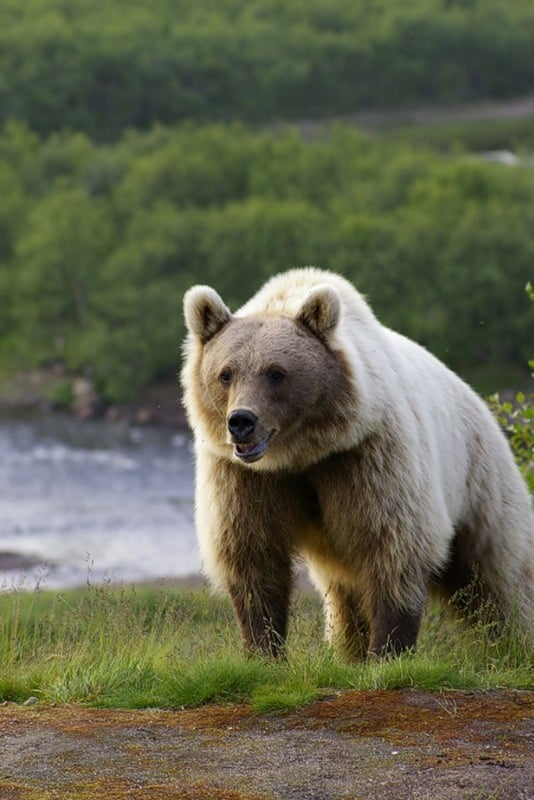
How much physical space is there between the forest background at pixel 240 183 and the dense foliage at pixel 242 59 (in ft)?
0.70

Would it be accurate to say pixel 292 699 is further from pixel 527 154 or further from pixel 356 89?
pixel 356 89

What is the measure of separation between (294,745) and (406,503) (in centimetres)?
155

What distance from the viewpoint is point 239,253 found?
66.4 m

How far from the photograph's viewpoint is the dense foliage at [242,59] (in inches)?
3762

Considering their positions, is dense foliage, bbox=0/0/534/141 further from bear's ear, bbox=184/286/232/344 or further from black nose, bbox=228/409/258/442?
black nose, bbox=228/409/258/442

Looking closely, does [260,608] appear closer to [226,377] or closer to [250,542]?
[250,542]

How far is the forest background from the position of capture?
63.6 meters

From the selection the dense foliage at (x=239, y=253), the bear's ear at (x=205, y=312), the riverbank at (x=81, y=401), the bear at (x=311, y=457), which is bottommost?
the riverbank at (x=81, y=401)

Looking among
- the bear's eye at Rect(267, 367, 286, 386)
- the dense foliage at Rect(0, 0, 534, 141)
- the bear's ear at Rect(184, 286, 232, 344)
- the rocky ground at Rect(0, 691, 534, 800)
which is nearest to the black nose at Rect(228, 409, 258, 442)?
the bear's eye at Rect(267, 367, 286, 386)

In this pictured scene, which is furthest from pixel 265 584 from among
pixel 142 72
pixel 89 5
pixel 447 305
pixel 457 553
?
pixel 89 5

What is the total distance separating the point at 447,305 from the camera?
6369cm

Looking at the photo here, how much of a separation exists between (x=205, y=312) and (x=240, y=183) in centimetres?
7257

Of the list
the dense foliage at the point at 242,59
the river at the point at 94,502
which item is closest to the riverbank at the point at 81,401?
the river at the point at 94,502

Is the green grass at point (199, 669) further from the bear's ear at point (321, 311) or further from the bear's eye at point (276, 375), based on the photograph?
the bear's ear at point (321, 311)
